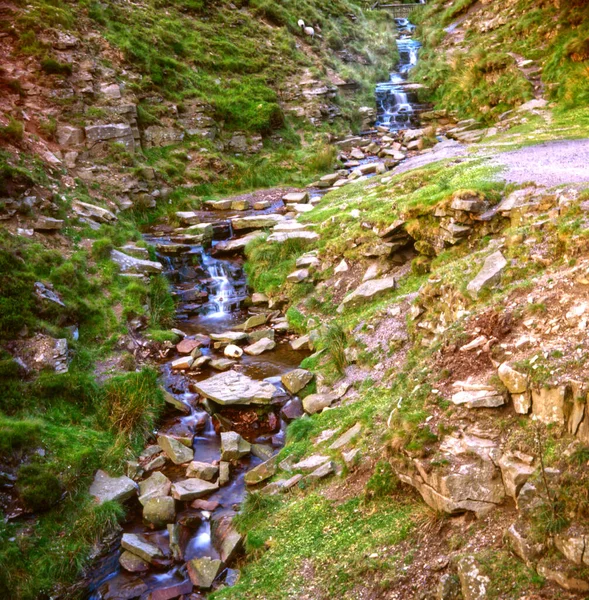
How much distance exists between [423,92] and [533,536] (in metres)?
25.2

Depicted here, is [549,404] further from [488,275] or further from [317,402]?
[317,402]

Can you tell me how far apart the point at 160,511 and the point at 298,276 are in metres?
6.55

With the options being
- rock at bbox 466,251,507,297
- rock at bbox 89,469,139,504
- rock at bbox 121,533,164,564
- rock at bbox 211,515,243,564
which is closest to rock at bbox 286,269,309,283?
rock at bbox 466,251,507,297

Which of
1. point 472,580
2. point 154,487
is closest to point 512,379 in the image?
point 472,580

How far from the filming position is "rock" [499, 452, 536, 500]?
4457 millimetres

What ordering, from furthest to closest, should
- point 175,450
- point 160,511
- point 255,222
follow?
point 255,222, point 175,450, point 160,511

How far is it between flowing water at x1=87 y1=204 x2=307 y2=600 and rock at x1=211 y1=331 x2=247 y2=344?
0.92ft

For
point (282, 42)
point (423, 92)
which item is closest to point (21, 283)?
point (282, 42)

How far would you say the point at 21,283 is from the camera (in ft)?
32.0

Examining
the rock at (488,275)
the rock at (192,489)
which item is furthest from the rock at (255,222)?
the rock at (192,489)

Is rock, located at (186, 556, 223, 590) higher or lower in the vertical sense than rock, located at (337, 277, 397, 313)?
lower

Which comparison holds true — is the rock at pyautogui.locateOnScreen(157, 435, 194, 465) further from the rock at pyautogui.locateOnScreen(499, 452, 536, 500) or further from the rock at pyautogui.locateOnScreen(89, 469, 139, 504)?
the rock at pyautogui.locateOnScreen(499, 452, 536, 500)

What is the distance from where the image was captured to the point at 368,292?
1065 cm

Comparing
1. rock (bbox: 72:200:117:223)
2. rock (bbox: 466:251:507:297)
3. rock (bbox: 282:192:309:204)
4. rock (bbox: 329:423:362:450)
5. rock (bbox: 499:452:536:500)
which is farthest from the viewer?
rock (bbox: 282:192:309:204)
